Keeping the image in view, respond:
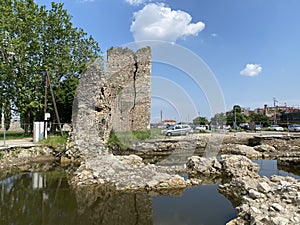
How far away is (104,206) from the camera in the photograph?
614cm

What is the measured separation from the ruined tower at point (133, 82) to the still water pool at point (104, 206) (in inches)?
546

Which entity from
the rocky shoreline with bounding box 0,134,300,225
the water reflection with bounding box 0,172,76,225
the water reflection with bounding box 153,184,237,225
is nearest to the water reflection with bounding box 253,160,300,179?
the rocky shoreline with bounding box 0,134,300,225

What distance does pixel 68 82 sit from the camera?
21328mm

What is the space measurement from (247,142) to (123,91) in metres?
13.1

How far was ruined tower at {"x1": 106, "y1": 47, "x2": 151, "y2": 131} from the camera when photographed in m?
21.6

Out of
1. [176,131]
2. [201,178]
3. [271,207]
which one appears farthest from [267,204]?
[176,131]

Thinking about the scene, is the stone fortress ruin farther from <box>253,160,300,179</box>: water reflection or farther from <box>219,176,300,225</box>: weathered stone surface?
<box>219,176,300,225</box>: weathered stone surface

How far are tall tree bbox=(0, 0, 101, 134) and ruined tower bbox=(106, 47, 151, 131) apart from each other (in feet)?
11.2

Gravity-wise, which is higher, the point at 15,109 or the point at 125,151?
the point at 15,109

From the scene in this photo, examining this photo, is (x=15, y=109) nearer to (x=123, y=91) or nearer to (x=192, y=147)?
(x=123, y=91)

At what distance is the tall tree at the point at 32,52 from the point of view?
17.0 m

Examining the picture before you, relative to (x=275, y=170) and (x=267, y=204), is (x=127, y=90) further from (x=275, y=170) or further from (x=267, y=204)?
(x=267, y=204)

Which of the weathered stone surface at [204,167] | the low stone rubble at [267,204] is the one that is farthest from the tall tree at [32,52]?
the low stone rubble at [267,204]

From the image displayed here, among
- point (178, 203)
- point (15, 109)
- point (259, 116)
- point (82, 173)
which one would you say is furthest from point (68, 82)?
point (259, 116)
